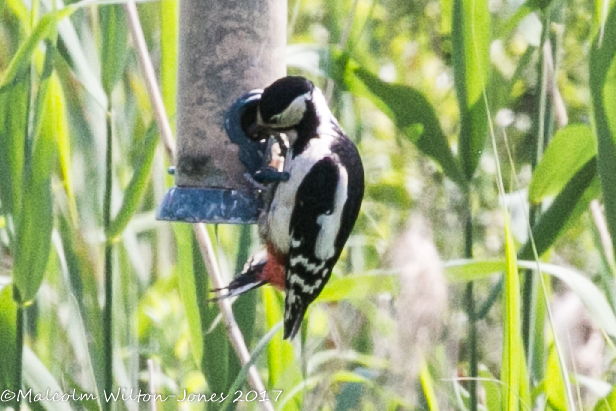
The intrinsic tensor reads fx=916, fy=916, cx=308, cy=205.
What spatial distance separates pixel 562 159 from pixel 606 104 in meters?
0.16

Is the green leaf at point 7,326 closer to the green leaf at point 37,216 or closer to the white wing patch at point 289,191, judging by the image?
the green leaf at point 37,216

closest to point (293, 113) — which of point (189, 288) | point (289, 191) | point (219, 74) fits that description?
point (289, 191)

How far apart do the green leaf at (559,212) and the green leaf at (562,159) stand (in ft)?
0.06

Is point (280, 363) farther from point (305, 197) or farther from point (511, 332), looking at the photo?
point (511, 332)

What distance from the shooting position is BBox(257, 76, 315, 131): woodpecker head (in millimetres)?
1550

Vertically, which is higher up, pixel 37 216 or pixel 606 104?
pixel 606 104

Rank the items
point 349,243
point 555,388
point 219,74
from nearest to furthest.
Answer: point 555,388
point 219,74
point 349,243

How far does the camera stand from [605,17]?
4.72 feet

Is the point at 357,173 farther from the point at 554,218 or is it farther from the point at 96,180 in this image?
the point at 96,180

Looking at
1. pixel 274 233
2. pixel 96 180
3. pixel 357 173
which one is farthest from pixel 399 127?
pixel 96 180

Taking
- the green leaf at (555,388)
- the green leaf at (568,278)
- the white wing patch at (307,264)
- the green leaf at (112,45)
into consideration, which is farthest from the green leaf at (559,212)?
the green leaf at (112,45)

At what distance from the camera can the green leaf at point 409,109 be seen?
1.57 meters

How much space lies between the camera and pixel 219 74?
1.74m

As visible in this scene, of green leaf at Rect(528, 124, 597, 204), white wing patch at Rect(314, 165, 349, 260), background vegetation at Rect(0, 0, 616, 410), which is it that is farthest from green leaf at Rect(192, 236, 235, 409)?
green leaf at Rect(528, 124, 597, 204)
